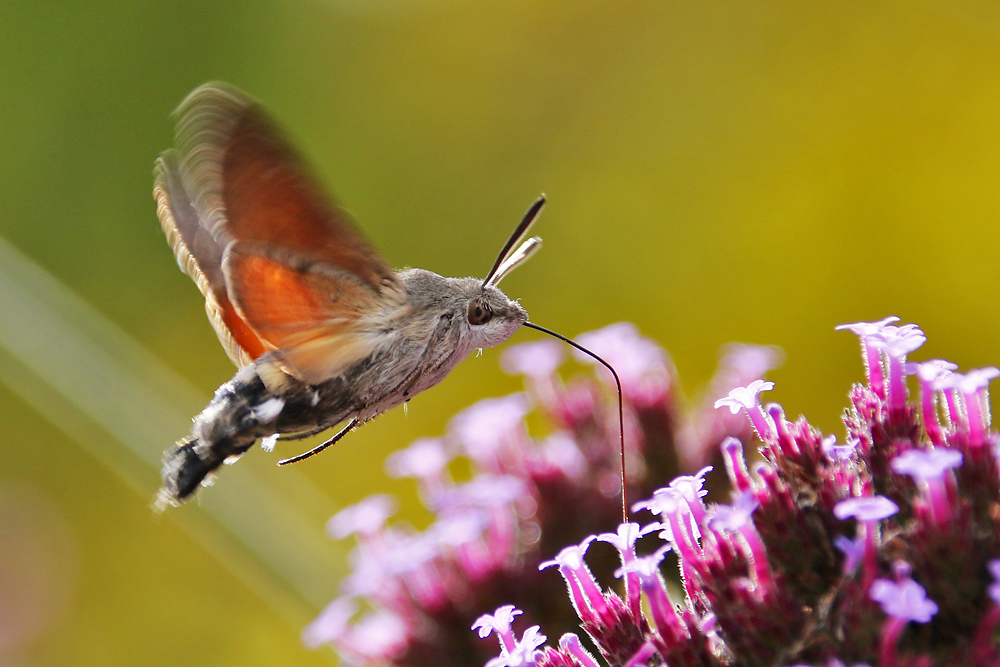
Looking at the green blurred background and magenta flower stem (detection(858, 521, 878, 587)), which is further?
the green blurred background

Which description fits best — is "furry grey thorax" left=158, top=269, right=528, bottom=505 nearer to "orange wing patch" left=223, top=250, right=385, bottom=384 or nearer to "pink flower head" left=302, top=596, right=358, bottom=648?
"orange wing patch" left=223, top=250, right=385, bottom=384

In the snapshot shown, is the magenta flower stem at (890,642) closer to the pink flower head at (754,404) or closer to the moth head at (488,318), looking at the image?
the pink flower head at (754,404)

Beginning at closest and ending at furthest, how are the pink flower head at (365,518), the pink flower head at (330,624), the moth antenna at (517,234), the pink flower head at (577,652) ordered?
the pink flower head at (577,652), the moth antenna at (517,234), the pink flower head at (330,624), the pink flower head at (365,518)

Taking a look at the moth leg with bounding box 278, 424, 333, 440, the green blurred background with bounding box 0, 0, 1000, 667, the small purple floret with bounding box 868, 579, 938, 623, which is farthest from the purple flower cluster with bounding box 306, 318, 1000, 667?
the green blurred background with bounding box 0, 0, 1000, 667

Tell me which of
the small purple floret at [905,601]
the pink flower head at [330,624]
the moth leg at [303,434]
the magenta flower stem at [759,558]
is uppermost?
the small purple floret at [905,601]

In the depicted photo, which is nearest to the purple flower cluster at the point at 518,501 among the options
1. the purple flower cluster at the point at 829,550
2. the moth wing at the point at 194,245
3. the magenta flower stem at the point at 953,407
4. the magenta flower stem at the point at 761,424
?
the purple flower cluster at the point at 829,550

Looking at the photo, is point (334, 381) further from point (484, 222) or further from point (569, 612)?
point (484, 222)

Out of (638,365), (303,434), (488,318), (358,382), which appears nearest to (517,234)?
(488,318)
